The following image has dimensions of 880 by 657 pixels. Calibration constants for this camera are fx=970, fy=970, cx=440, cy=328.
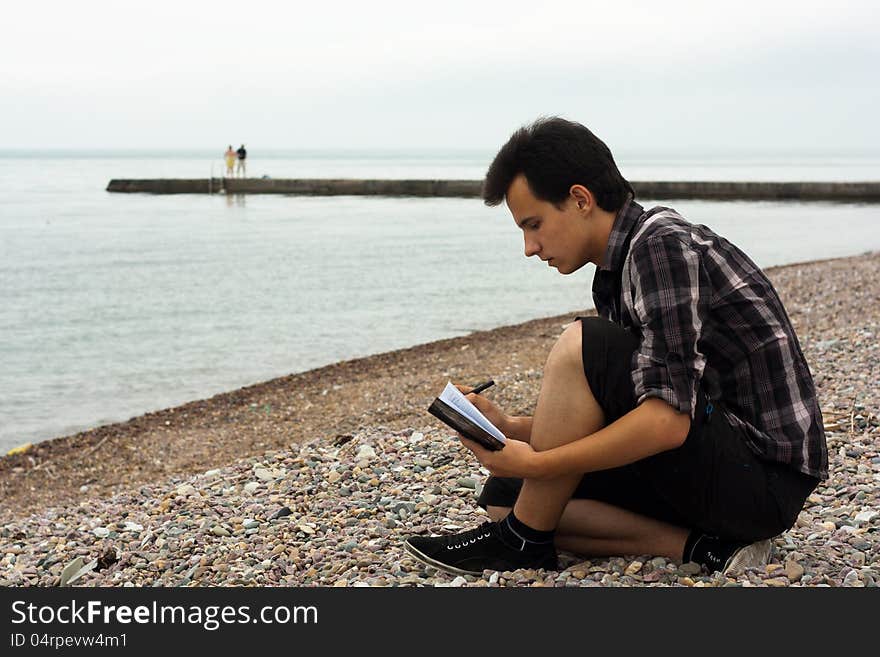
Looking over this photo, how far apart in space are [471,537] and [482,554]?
0.22 ft

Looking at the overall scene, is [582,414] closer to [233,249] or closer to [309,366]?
[309,366]

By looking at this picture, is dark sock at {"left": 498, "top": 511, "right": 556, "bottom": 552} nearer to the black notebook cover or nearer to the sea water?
the black notebook cover

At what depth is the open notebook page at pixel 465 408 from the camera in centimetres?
273

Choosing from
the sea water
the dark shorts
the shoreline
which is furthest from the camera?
the sea water

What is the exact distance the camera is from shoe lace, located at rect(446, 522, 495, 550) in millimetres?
3070

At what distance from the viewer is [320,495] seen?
4.39m

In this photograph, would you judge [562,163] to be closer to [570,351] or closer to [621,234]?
[621,234]

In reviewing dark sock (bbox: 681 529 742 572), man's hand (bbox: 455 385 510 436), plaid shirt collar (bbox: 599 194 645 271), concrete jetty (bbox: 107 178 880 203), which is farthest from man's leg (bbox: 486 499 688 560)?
concrete jetty (bbox: 107 178 880 203)

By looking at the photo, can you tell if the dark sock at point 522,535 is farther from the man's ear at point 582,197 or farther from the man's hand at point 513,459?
the man's ear at point 582,197

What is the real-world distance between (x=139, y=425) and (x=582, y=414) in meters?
6.35

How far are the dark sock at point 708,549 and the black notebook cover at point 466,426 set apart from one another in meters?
0.73

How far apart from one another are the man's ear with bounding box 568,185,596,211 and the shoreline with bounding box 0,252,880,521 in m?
3.47

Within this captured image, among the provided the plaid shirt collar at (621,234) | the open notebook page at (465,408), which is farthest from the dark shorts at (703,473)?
the open notebook page at (465,408)

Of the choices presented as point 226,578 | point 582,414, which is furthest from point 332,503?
point 582,414
